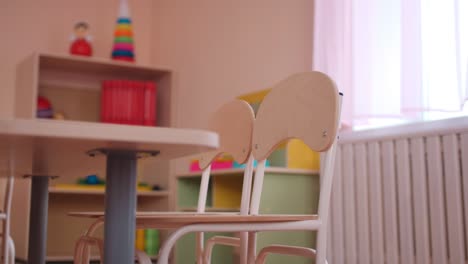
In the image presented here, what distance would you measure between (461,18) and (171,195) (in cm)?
216

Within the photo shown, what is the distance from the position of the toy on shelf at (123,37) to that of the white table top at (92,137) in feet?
9.56

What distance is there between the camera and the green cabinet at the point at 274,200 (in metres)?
2.44

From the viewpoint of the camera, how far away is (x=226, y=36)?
A: 3.48 metres

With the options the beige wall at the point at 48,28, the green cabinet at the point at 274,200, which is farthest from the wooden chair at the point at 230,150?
the beige wall at the point at 48,28

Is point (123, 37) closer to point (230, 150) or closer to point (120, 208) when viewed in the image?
point (230, 150)

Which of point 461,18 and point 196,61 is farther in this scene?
point 196,61

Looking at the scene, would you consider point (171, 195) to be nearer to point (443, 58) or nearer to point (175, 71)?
point (175, 71)

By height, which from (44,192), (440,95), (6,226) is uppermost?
(440,95)

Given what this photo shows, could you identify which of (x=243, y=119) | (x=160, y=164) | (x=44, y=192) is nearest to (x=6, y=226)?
(x=44, y=192)

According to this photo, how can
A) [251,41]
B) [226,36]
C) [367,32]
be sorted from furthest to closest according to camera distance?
1. [226,36]
2. [251,41]
3. [367,32]

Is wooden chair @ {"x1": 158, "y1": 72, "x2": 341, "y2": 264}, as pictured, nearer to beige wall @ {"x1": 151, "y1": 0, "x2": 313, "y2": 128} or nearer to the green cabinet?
the green cabinet

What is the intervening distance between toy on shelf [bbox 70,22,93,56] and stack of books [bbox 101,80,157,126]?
0.22 metres

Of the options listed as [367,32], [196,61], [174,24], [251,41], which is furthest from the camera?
[174,24]

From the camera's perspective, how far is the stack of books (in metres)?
3.69
